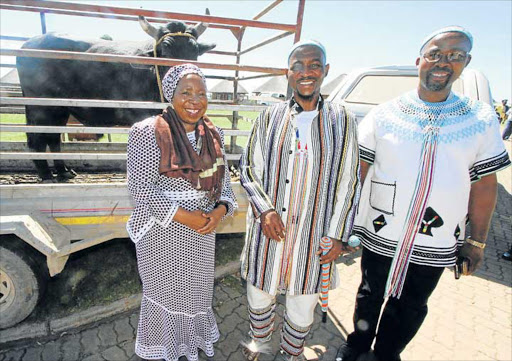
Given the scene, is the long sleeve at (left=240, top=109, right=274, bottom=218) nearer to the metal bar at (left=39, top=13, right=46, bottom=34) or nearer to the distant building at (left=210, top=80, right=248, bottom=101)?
the distant building at (left=210, top=80, right=248, bottom=101)

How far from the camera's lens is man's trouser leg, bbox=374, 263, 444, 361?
69.2 inches

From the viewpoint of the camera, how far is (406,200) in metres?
1.67

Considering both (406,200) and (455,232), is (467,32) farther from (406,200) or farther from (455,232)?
(455,232)

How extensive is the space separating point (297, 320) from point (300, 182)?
3.07ft

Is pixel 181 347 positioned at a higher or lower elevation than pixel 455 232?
lower

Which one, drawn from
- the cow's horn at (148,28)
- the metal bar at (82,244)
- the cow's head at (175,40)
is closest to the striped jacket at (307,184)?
the metal bar at (82,244)

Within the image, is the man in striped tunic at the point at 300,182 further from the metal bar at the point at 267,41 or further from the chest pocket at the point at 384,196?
the metal bar at the point at 267,41

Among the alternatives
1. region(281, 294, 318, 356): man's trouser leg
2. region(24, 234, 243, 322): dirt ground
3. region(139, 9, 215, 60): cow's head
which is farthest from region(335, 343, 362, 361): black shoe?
region(139, 9, 215, 60): cow's head

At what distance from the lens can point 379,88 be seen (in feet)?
14.1

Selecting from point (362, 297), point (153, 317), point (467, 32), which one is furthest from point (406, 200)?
point (153, 317)

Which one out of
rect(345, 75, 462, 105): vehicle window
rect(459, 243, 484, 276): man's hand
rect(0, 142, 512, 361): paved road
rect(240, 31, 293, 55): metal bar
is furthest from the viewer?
rect(345, 75, 462, 105): vehicle window

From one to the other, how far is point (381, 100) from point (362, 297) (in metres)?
3.08

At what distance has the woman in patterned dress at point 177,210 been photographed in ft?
4.95

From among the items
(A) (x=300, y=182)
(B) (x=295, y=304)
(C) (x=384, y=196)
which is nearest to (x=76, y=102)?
(A) (x=300, y=182)
